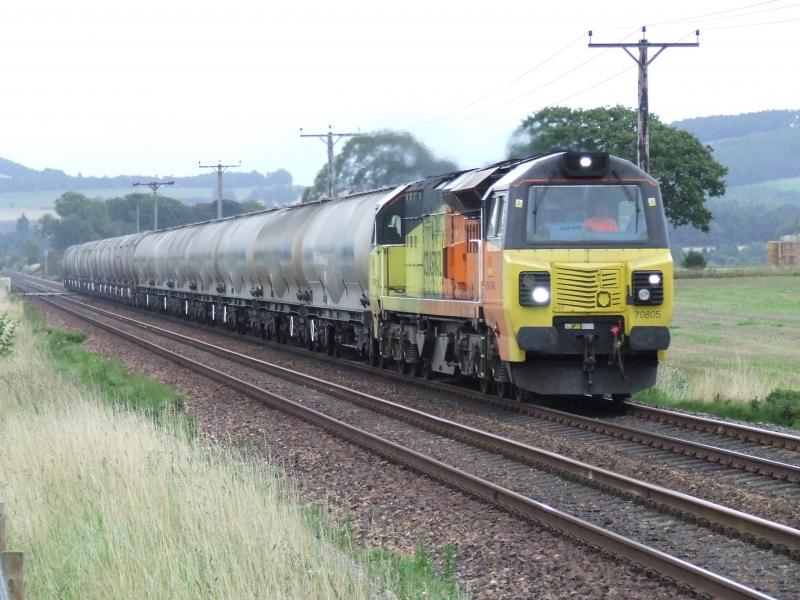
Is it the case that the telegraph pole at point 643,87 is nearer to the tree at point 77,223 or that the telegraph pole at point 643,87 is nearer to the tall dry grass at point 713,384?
the tall dry grass at point 713,384

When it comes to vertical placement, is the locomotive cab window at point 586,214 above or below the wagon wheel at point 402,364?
above

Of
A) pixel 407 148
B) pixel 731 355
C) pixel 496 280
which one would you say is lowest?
pixel 731 355

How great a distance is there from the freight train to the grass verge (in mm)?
4626

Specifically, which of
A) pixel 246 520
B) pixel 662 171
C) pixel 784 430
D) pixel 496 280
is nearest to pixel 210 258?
pixel 496 280

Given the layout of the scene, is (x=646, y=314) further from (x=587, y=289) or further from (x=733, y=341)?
(x=733, y=341)

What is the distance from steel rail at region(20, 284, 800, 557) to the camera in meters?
7.98

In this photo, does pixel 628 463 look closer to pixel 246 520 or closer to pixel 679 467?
pixel 679 467

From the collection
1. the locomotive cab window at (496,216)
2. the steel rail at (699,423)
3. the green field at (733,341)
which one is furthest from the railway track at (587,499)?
the green field at (733,341)

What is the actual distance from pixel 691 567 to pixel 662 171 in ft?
A: 200

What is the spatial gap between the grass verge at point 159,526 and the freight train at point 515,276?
463cm

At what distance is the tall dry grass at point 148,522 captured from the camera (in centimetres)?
654

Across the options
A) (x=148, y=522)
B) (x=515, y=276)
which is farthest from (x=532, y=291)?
(x=148, y=522)

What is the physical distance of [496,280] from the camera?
14828 millimetres

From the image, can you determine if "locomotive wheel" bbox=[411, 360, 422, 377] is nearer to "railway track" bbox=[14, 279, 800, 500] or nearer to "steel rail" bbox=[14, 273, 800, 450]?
"steel rail" bbox=[14, 273, 800, 450]
